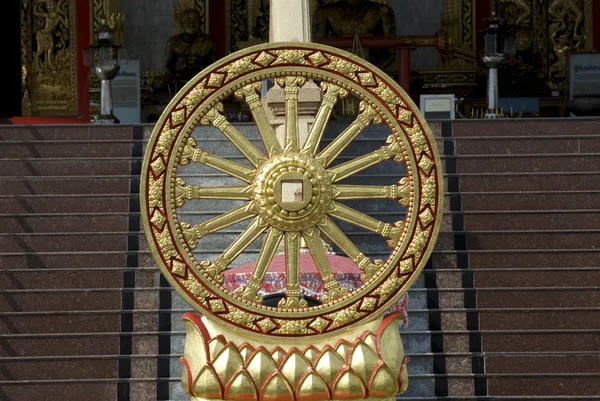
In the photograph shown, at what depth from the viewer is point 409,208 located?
6.95m

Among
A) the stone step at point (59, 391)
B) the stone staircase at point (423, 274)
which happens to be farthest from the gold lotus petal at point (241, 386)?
the stone step at point (59, 391)

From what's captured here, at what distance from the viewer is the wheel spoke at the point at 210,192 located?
691 cm

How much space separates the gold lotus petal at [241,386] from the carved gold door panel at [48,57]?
14.4 m

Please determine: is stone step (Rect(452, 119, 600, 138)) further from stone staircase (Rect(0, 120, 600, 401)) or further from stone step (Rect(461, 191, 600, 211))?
stone step (Rect(461, 191, 600, 211))

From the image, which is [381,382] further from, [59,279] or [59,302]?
[59,279]

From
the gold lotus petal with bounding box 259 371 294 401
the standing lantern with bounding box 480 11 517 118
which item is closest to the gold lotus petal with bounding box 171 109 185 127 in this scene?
the gold lotus petal with bounding box 259 371 294 401

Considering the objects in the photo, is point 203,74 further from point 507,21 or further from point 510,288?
point 507,21

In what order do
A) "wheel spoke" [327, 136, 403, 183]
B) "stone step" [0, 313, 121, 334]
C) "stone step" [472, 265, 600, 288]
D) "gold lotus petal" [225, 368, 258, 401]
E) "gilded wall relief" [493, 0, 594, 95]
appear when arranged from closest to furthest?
1. "gold lotus petal" [225, 368, 258, 401]
2. "wheel spoke" [327, 136, 403, 183]
3. "stone step" [0, 313, 121, 334]
4. "stone step" [472, 265, 600, 288]
5. "gilded wall relief" [493, 0, 594, 95]

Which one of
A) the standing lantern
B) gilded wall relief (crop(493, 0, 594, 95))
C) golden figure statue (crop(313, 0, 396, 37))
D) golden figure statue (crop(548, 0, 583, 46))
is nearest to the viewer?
the standing lantern

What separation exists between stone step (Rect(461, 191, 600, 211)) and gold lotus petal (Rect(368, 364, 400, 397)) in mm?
5952

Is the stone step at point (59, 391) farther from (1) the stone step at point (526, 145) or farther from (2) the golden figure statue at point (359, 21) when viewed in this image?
(2) the golden figure statue at point (359, 21)

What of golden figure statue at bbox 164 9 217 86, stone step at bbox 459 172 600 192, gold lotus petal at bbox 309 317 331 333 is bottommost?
gold lotus petal at bbox 309 317 331 333

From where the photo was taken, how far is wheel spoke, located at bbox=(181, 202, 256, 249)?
6895mm

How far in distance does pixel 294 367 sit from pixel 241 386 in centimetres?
24
